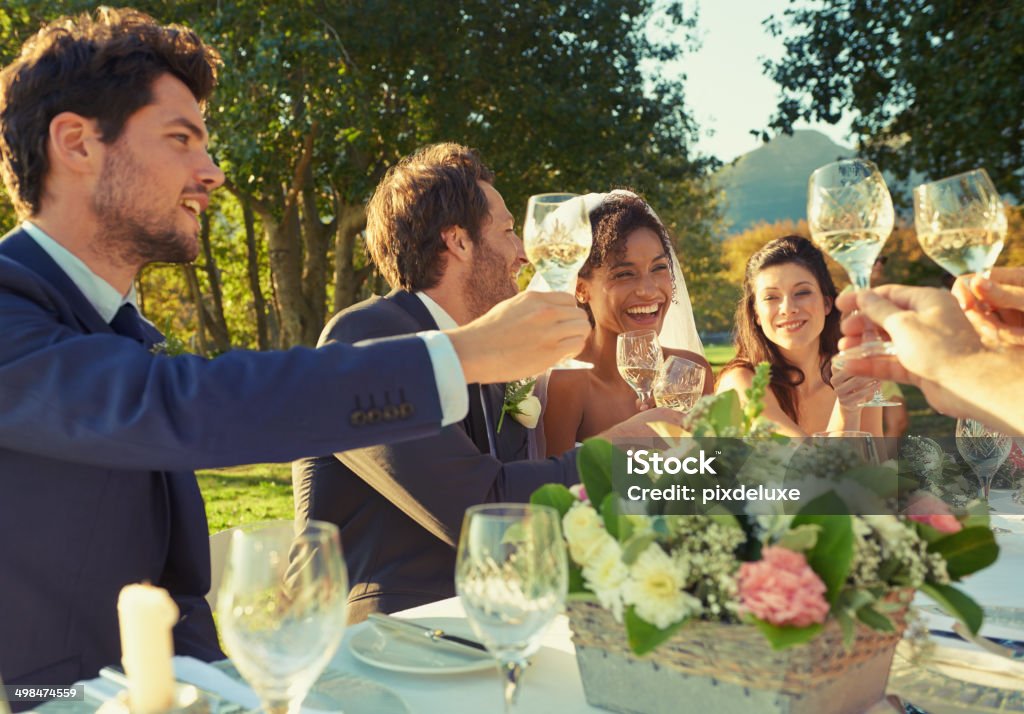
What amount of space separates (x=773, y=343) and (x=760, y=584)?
12.7 feet

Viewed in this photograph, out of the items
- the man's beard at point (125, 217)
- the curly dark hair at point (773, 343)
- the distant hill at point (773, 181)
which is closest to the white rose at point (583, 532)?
the man's beard at point (125, 217)

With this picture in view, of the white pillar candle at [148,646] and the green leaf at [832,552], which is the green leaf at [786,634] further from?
the white pillar candle at [148,646]

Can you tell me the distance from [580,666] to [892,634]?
19.9 inches

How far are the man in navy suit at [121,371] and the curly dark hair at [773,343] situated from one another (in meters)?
3.20

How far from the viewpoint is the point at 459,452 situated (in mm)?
2768

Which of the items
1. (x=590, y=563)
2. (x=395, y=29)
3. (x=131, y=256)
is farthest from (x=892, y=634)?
(x=395, y=29)

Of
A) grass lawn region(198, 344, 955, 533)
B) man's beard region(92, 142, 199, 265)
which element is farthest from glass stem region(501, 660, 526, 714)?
grass lawn region(198, 344, 955, 533)

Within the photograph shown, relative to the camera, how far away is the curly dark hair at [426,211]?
3516 millimetres

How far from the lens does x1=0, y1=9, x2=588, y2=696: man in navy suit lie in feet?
6.07

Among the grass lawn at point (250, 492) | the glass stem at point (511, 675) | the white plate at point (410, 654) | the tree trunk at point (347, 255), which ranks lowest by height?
the grass lawn at point (250, 492)

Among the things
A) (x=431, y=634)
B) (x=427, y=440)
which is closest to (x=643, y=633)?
(x=431, y=634)

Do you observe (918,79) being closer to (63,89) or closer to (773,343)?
(773,343)

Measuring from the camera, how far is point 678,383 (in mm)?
2998

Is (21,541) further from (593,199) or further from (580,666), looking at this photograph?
(593,199)
